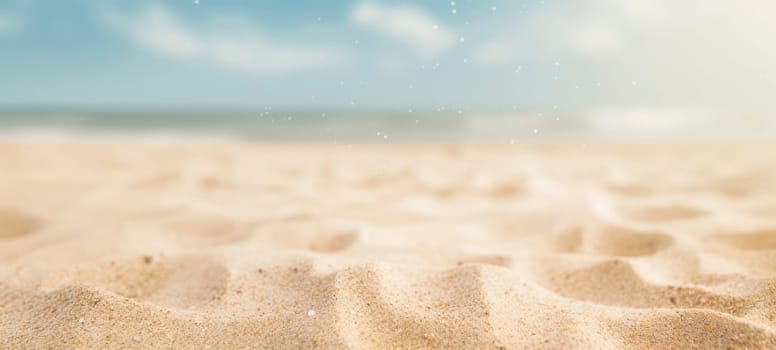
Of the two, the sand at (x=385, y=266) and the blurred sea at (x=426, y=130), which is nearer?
the sand at (x=385, y=266)

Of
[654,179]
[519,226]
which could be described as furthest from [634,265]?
[654,179]

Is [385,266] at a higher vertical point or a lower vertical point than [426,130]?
lower

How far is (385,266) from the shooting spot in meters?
1.23

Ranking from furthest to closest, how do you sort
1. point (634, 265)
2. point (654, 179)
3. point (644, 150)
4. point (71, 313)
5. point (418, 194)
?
point (644, 150), point (654, 179), point (418, 194), point (634, 265), point (71, 313)

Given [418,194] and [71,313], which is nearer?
[71,313]

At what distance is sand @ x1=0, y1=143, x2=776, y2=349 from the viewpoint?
1.01 m

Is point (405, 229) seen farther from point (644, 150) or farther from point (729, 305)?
point (644, 150)

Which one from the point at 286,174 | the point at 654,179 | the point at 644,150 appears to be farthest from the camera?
the point at 644,150

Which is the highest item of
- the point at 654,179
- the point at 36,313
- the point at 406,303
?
the point at 654,179

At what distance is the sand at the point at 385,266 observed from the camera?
1012mm

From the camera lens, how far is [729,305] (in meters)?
1.13

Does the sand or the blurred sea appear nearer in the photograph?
the sand

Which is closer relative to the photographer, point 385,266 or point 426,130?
point 385,266

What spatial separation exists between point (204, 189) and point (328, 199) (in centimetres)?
76
